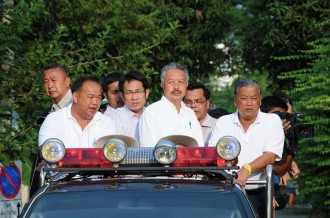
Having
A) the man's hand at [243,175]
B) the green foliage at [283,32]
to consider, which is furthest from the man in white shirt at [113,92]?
the green foliage at [283,32]

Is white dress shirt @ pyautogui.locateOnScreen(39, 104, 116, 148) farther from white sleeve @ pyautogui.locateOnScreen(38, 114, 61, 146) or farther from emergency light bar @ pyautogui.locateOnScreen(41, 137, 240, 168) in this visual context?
emergency light bar @ pyautogui.locateOnScreen(41, 137, 240, 168)

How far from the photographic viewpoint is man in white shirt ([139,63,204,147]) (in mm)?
9812

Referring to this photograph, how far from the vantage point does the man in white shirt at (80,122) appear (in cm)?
977

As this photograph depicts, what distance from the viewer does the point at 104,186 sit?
7.54 meters

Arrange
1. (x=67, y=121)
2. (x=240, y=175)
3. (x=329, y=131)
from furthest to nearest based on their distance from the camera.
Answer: (x=329, y=131), (x=67, y=121), (x=240, y=175)

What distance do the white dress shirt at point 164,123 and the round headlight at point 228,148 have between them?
1.70 m

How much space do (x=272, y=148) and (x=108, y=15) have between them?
10.6 meters

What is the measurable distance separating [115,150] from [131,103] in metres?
3.25

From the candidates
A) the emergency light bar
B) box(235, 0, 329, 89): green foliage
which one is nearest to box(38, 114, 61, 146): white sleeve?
the emergency light bar

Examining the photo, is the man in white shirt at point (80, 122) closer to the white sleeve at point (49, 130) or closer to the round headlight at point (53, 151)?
the white sleeve at point (49, 130)

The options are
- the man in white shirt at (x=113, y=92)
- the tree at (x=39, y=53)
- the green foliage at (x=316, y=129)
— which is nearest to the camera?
the man in white shirt at (x=113, y=92)

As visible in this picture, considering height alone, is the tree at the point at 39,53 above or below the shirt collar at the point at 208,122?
above

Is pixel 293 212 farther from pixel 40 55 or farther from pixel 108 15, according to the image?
pixel 40 55

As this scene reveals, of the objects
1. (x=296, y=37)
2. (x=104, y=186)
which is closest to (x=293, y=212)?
(x=296, y=37)
